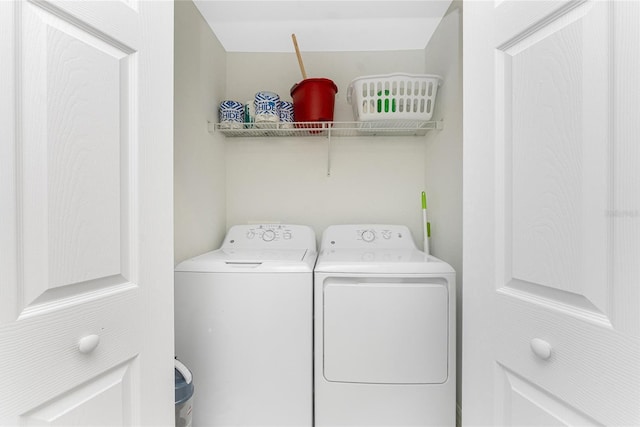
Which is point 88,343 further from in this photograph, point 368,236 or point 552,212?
point 368,236

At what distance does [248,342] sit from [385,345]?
625 millimetres

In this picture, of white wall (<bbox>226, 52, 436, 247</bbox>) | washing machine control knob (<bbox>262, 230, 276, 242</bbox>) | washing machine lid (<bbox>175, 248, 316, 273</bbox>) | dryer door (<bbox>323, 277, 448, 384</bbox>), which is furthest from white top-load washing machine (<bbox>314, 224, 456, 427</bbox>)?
white wall (<bbox>226, 52, 436, 247</bbox>)

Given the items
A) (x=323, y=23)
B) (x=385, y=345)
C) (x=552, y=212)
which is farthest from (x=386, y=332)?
(x=323, y=23)

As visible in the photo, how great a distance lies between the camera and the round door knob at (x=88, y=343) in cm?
59

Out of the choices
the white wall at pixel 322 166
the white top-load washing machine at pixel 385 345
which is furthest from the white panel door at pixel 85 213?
the white wall at pixel 322 166

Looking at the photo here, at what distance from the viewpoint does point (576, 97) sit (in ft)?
1.71

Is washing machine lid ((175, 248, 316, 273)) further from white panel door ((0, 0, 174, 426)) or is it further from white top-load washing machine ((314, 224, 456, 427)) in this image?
white panel door ((0, 0, 174, 426))

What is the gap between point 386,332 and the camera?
4.56ft

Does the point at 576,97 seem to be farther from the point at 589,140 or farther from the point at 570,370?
the point at 570,370

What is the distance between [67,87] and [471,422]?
3.85 ft

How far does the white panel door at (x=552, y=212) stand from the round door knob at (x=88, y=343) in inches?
33.2

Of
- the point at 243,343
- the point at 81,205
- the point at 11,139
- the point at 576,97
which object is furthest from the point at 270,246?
the point at 576,97

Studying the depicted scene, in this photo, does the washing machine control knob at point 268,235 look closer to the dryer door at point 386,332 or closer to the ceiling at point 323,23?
the dryer door at point 386,332

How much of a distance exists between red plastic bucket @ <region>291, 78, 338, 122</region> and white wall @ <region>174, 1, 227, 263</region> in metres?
0.55
